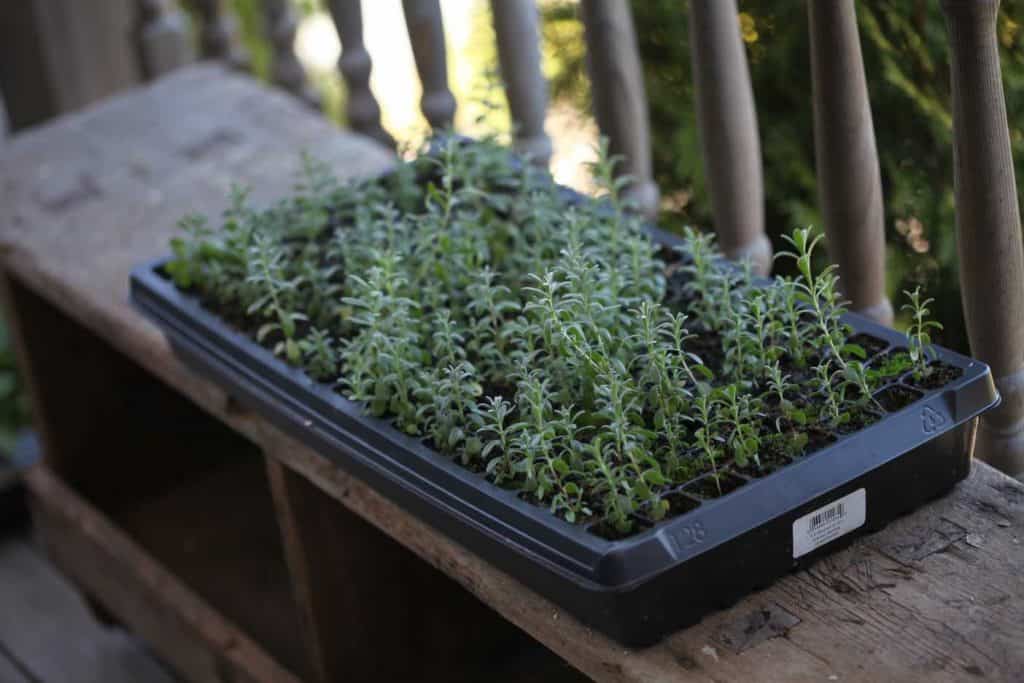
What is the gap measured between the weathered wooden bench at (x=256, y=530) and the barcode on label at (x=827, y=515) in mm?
54

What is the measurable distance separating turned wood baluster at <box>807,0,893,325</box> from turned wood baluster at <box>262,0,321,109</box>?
1335 mm

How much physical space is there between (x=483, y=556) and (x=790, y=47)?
839mm

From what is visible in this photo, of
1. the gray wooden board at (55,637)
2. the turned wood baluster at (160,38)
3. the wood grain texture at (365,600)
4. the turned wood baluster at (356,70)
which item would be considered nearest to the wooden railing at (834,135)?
the turned wood baluster at (356,70)

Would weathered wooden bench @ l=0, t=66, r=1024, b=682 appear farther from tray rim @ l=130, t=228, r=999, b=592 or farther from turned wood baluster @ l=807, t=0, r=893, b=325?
turned wood baluster @ l=807, t=0, r=893, b=325

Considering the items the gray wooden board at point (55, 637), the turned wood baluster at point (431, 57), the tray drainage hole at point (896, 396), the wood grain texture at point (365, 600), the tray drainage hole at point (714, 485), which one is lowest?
the gray wooden board at point (55, 637)

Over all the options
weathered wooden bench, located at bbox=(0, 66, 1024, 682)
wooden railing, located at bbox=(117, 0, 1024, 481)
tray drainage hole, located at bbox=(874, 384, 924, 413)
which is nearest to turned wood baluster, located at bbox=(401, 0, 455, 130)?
wooden railing, located at bbox=(117, 0, 1024, 481)

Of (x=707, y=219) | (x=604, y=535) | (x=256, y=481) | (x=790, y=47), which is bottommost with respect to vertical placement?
(x=256, y=481)

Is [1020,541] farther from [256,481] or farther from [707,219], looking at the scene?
[256,481]

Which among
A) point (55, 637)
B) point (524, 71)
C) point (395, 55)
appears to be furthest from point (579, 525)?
point (395, 55)

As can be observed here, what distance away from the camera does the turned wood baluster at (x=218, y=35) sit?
2.65 m

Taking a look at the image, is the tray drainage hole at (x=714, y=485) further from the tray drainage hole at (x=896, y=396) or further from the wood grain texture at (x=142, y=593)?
the wood grain texture at (x=142, y=593)

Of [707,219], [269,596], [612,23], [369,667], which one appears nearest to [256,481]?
[269,596]

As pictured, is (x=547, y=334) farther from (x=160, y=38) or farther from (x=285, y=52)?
(x=160, y=38)

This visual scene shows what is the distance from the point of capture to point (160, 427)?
2256 millimetres
